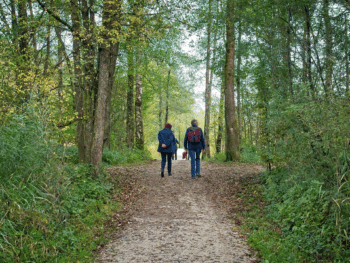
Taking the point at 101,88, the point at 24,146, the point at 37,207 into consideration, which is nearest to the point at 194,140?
the point at 101,88

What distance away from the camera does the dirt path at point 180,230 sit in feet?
15.8

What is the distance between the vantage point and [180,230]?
5.98 meters

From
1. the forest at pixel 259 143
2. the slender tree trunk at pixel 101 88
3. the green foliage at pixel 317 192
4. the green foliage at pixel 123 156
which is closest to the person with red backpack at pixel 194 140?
the forest at pixel 259 143

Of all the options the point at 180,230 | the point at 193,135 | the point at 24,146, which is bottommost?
the point at 180,230

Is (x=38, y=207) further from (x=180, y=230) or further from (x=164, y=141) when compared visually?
(x=164, y=141)

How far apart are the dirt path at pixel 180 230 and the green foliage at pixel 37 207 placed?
0.64 meters

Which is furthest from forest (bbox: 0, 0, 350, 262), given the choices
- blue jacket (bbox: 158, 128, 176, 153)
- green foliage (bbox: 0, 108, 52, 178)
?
blue jacket (bbox: 158, 128, 176, 153)

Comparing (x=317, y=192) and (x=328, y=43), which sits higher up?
(x=328, y=43)

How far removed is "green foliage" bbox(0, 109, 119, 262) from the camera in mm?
4195

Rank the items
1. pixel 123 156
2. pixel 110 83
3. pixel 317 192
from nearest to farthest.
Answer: pixel 317 192 → pixel 110 83 → pixel 123 156

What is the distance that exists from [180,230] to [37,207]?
2.87 m

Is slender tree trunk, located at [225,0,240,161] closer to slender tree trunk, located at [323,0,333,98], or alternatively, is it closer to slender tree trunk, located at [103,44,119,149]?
Answer: slender tree trunk, located at [103,44,119,149]

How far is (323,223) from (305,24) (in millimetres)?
5625

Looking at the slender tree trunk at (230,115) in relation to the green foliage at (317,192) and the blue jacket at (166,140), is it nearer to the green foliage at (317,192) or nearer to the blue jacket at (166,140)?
the blue jacket at (166,140)
